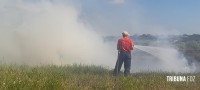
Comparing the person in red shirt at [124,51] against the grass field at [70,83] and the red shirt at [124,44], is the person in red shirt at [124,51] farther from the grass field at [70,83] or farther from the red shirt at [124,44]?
the grass field at [70,83]

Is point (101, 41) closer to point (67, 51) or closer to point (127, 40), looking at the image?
point (67, 51)

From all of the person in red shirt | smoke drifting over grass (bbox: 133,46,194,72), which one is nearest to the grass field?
the person in red shirt

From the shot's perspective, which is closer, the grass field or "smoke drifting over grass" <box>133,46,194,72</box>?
the grass field

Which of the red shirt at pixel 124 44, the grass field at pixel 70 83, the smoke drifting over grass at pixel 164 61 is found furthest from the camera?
the smoke drifting over grass at pixel 164 61

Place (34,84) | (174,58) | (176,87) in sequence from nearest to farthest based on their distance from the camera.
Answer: (34,84), (176,87), (174,58)

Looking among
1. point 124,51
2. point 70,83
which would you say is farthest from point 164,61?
point 70,83

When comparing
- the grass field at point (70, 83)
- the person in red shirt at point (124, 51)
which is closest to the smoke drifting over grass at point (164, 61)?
the person in red shirt at point (124, 51)

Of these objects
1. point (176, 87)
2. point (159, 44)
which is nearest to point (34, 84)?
point (176, 87)

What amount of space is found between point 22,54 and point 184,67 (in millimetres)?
7382

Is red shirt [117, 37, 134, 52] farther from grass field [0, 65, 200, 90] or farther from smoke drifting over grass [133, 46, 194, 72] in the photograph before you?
smoke drifting over grass [133, 46, 194, 72]

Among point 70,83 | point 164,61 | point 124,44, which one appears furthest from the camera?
point 164,61

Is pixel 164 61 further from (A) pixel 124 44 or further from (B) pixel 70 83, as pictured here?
(B) pixel 70 83

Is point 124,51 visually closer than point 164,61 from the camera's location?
Yes

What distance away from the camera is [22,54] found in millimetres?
19562
